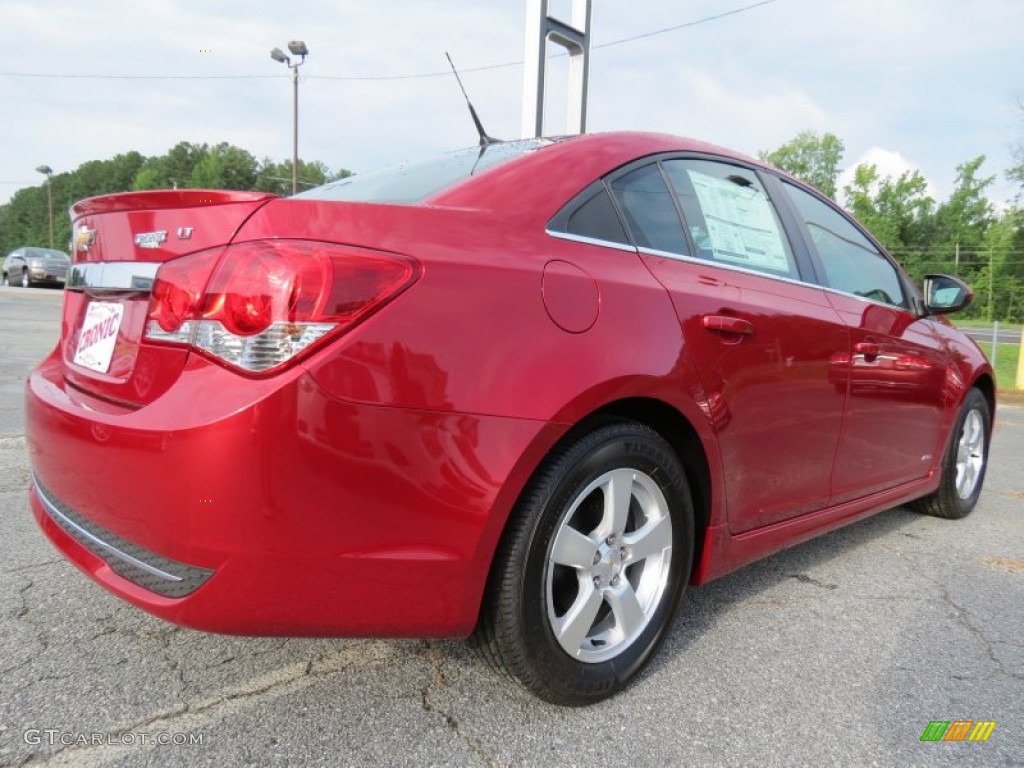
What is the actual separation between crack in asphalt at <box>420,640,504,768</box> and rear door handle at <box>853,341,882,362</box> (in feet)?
6.17

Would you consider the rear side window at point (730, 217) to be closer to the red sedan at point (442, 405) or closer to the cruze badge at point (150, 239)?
the red sedan at point (442, 405)

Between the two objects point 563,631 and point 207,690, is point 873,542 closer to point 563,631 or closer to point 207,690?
point 563,631

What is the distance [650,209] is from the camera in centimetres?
220

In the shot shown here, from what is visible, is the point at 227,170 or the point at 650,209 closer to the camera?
the point at 650,209

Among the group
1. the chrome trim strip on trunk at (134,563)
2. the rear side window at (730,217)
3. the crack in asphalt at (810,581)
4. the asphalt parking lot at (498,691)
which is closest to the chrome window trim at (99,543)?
the chrome trim strip on trunk at (134,563)

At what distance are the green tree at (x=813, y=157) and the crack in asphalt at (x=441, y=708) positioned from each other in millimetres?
76066

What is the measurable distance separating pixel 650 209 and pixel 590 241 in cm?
36

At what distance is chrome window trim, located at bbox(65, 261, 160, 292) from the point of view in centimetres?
172

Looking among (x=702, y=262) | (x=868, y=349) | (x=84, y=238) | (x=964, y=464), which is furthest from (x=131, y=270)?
(x=964, y=464)

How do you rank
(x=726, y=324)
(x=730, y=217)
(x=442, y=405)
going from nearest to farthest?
(x=442, y=405) < (x=726, y=324) < (x=730, y=217)

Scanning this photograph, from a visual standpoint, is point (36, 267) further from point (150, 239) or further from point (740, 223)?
point (740, 223)

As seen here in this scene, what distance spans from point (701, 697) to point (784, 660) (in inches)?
15.5

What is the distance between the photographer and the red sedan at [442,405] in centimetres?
147

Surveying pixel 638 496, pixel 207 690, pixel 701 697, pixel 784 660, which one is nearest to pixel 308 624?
pixel 207 690
